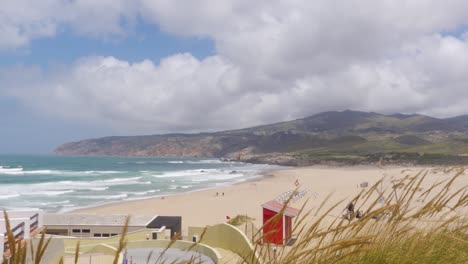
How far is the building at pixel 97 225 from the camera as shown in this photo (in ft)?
48.4

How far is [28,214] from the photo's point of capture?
1068 centimetres

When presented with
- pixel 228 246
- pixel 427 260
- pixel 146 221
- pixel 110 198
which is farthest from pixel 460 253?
pixel 110 198

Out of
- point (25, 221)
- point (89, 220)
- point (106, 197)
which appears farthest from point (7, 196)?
point (25, 221)

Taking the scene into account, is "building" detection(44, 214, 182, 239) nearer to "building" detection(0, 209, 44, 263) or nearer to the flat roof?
the flat roof

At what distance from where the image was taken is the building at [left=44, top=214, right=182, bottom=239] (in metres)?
14.8

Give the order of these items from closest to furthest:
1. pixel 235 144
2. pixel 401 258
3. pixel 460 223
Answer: pixel 401 258
pixel 460 223
pixel 235 144

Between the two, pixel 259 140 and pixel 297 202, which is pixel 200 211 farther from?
pixel 259 140

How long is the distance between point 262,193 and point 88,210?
16359 millimetres

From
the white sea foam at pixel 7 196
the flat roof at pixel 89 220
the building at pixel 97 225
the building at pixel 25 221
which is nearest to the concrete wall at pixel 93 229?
the building at pixel 97 225

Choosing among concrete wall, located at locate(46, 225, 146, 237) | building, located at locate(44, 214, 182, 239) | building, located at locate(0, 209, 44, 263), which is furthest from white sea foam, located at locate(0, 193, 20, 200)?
building, located at locate(0, 209, 44, 263)

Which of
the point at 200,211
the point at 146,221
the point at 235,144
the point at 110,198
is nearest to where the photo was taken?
the point at 146,221

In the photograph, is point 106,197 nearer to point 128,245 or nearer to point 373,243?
point 128,245

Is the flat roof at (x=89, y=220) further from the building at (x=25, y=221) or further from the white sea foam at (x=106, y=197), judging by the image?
the white sea foam at (x=106, y=197)

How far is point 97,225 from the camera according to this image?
48.7 feet
